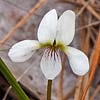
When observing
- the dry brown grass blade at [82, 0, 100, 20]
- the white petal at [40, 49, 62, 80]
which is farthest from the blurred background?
the white petal at [40, 49, 62, 80]

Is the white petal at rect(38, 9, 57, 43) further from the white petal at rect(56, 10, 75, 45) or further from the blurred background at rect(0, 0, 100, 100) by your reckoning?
the blurred background at rect(0, 0, 100, 100)

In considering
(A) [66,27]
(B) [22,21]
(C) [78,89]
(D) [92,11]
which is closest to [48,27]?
(A) [66,27]

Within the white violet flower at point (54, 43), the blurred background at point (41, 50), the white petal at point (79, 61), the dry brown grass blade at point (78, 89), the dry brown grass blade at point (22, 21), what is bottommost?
the dry brown grass blade at point (78, 89)

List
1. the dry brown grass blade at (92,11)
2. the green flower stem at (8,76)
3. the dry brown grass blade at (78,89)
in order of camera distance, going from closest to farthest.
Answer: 1. the green flower stem at (8,76)
2. the dry brown grass blade at (78,89)
3. the dry brown grass blade at (92,11)

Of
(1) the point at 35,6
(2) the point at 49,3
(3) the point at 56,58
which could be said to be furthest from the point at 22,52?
(2) the point at 49,3

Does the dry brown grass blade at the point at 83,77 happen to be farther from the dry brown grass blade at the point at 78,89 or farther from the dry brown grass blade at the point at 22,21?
the dry brown grass blade at the point at 22,21

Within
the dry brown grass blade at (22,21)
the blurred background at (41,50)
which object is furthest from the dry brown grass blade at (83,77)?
the dry brown grass blade at (22,21)

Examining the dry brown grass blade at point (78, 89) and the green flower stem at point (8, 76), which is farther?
the dry brown grass blade at point (78, 89)

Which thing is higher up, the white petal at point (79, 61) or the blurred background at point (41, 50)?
the white petal at point (79, 61)
